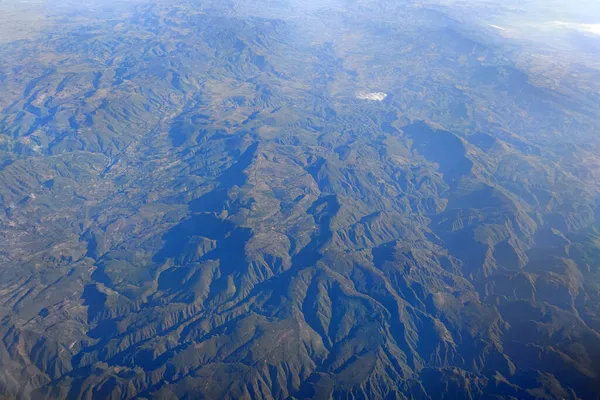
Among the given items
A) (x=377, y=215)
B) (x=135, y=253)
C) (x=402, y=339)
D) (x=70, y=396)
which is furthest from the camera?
(x=377, y=215)

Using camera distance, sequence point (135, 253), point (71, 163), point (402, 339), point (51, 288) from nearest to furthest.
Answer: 1. point (402, 339)
2. point (51, 288)
3. point (135, 253)
4. point (71, 163)

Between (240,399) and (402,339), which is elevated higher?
(240,399)

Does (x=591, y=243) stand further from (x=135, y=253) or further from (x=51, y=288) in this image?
(x=51, y=288)

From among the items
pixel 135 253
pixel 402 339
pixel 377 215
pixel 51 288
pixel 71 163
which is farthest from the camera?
pixel 71 163

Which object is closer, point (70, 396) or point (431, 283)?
point (70, 396)

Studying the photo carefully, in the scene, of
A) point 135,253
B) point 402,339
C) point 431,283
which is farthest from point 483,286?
point 135,253

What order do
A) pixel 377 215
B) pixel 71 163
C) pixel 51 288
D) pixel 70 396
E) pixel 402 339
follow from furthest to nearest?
pixel 71 163, pixel 377 215, pixel 51 288, pixel 402 339, pixel 70 396

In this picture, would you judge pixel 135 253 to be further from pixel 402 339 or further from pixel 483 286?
pixel 483 286

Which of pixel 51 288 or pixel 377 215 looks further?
pixel 377 215

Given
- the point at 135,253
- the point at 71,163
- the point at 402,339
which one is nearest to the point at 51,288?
the point at 135,253
